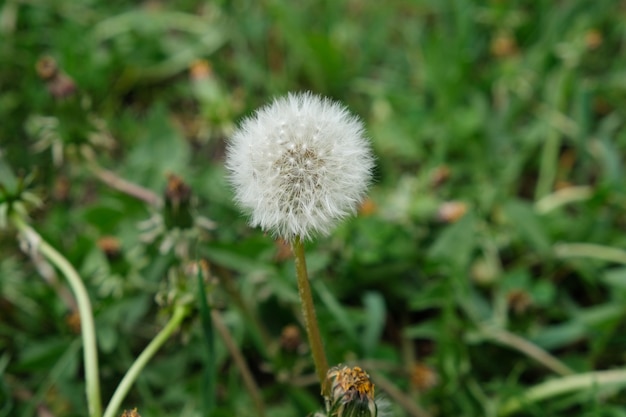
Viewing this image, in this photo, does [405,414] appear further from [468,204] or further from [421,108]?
[421,108]

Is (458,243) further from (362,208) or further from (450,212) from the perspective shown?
(362,208)

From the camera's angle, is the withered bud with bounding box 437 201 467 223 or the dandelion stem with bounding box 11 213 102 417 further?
the withered bud with bounding box 437 201 467 223

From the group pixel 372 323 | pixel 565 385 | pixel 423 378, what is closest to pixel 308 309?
pixel 372 323

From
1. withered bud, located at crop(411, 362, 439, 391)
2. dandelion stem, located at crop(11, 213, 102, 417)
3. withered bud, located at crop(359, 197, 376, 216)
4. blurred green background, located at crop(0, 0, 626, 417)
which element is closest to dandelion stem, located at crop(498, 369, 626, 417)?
blurred green background, located at crop(0, 0, 626, 417)

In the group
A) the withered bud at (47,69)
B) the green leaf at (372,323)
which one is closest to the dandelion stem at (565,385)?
the green leaf at (372,323)

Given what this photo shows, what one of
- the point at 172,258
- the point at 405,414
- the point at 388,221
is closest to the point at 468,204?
the point at 388,221

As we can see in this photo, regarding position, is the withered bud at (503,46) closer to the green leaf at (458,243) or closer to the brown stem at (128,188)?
the green leaf at (458,243)

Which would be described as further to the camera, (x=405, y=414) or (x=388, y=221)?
(x=388, y=221)

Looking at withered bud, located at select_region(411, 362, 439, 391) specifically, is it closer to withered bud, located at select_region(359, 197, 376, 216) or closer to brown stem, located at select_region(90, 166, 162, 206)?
withered bud, located at select_region(359, 197, 376, 216)
